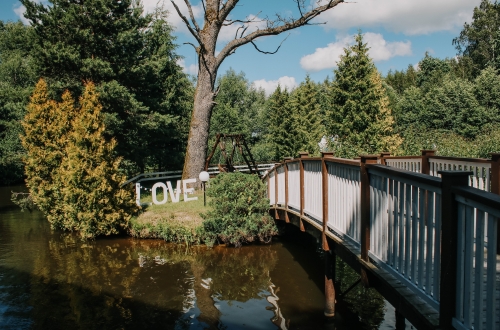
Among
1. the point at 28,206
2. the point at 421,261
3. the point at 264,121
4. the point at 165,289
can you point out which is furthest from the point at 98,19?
the point at 264,121

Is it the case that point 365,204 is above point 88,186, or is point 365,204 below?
above

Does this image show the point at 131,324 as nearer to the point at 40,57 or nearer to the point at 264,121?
the point at 40,57

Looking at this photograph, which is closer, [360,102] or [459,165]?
[459,165]

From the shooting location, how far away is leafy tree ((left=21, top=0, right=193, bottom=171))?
656 inches

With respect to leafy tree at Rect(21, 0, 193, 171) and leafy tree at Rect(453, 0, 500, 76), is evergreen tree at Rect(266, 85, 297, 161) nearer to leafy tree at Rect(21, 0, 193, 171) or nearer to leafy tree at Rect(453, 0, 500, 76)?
leafy tree at Rect(21, 0, 193, 171)

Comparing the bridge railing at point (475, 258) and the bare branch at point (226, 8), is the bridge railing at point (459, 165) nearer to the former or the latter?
the bridge railing at point (475, 258)

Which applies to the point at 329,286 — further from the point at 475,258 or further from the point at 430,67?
the point at 430,67

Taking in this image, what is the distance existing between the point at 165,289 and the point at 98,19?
13.4 metres

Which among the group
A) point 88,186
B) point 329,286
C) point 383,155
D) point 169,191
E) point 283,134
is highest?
point 283,134

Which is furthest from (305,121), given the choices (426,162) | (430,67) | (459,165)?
(430,67)

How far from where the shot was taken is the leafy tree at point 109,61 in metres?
16.7

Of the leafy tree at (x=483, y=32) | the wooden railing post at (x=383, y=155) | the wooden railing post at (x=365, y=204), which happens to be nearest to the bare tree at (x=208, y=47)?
the wooden railing post at (x=383, y=155)

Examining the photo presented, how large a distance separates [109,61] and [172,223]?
9641 millimetres

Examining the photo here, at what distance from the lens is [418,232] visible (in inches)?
138
